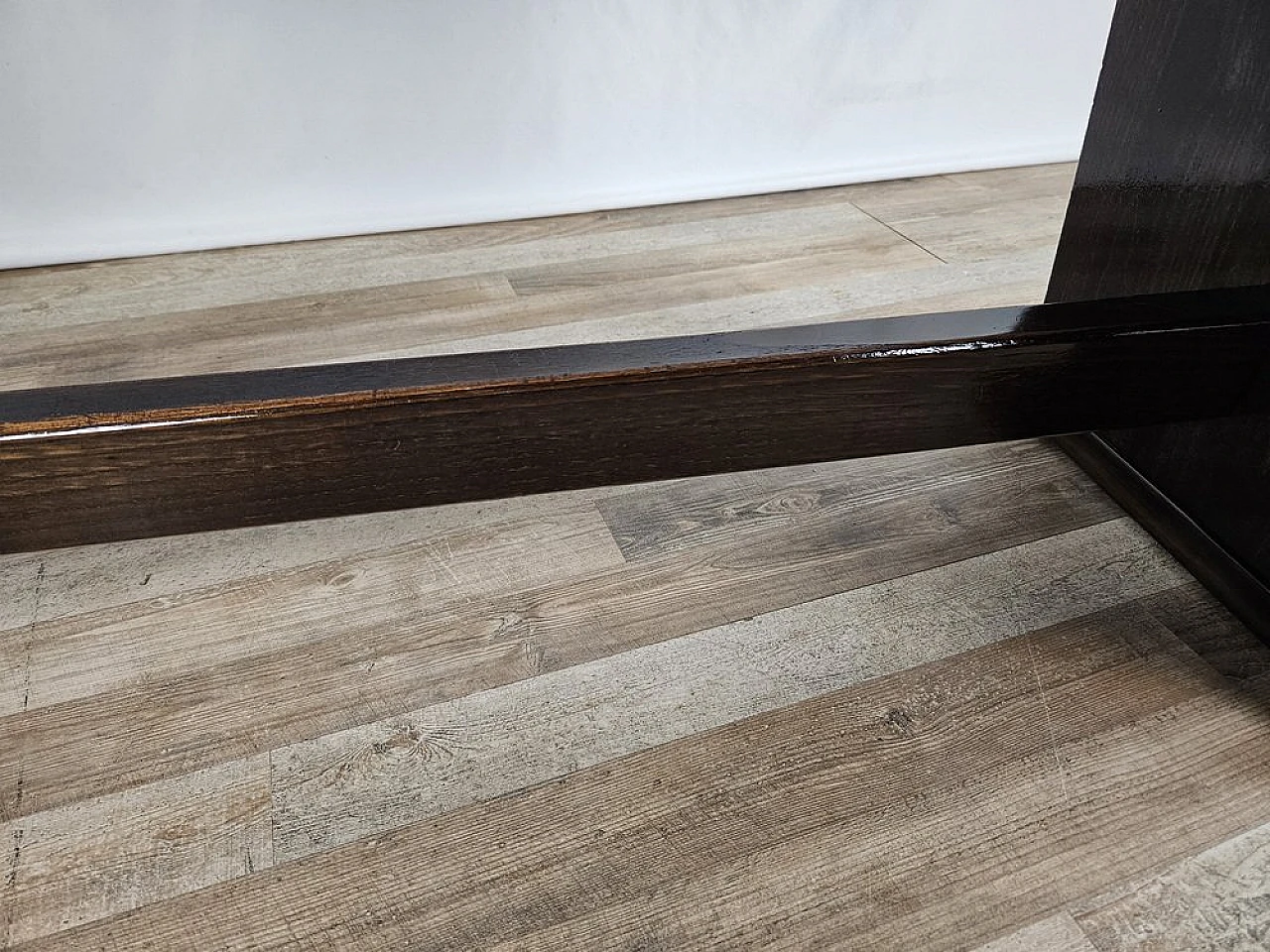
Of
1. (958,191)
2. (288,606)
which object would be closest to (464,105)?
(958,191)

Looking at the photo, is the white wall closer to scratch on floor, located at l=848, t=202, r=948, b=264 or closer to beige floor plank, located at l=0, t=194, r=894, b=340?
beige floor plank, located at l=0, t=194, r=894, b=340

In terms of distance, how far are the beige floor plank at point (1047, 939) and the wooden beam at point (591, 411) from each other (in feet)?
1.24

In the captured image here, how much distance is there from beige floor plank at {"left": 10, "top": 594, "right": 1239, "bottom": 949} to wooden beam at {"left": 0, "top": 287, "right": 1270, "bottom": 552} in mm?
218

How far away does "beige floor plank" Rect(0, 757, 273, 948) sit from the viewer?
0.73m

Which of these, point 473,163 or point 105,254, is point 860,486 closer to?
point 473,163

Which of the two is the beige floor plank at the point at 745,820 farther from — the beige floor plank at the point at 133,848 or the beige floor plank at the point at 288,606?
the beige floor plank at the point at 288,606

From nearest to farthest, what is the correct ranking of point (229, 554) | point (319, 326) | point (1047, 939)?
point (1047, 939)
point (229, 554)
point (319, 326)

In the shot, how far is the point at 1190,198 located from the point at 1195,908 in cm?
64

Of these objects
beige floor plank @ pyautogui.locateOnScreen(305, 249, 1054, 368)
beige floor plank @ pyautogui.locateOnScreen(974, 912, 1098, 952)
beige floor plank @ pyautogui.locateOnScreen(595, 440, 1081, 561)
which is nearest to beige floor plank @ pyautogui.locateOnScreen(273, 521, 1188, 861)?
beige floor plank @ pyautogui.locateOnScreen(595, 440, 1081, 561)

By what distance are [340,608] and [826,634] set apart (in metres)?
0.45

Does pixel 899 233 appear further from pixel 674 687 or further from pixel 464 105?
pixel 674 687

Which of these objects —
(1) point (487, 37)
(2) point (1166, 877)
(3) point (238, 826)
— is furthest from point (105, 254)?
(2) point (1166, 877)

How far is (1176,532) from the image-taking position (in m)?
1.07

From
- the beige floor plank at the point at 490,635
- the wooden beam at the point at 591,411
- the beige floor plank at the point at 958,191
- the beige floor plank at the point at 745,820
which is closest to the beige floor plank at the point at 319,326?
the beige floor plank at the point at 958,191
